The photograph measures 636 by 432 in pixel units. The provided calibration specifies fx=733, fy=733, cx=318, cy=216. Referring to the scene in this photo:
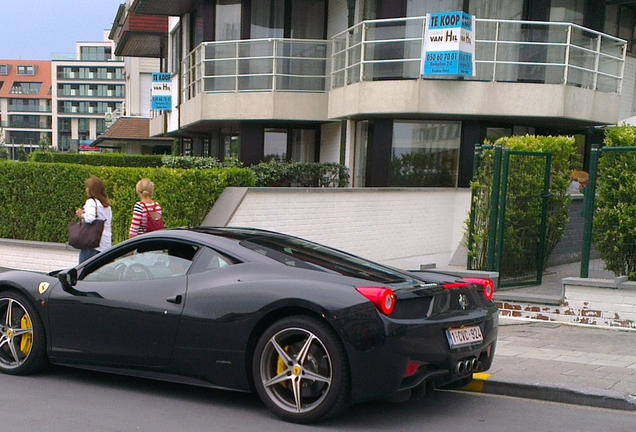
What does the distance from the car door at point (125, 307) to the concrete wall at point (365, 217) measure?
4723 mm

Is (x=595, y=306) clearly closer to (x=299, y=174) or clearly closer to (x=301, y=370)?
(x=301, y=370)

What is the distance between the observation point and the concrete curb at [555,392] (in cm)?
558

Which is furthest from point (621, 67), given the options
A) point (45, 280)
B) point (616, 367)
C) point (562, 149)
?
point (45, 280)

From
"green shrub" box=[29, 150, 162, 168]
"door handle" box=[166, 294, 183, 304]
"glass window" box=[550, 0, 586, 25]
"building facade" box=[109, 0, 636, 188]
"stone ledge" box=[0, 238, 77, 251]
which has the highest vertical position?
"glass window" box=[550, 0, 586, 25]

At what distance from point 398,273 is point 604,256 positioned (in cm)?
425

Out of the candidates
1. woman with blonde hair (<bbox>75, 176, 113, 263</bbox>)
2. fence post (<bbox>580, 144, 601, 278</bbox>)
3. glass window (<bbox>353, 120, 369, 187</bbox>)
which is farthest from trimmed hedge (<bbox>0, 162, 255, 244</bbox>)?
glass window (<bbox>353, 120, 369, 187</bbox>)

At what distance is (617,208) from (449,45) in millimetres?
6448

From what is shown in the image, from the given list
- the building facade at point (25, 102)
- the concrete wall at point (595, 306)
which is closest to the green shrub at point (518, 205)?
the concrete wall at point (595, 306)

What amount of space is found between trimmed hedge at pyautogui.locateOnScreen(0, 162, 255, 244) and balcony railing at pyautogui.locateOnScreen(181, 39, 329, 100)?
671 centimetres

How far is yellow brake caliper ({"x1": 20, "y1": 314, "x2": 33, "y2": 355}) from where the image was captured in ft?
20.3

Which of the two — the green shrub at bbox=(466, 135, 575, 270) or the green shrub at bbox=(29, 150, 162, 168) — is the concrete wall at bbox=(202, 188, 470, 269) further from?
the green shrub at bbox=(29, 150, 162, 168)

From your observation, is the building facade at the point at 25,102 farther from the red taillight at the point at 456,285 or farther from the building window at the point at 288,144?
the red taillight at the point at 456,285

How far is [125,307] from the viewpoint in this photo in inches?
221

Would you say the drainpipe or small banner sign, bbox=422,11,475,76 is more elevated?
the drainpipe
